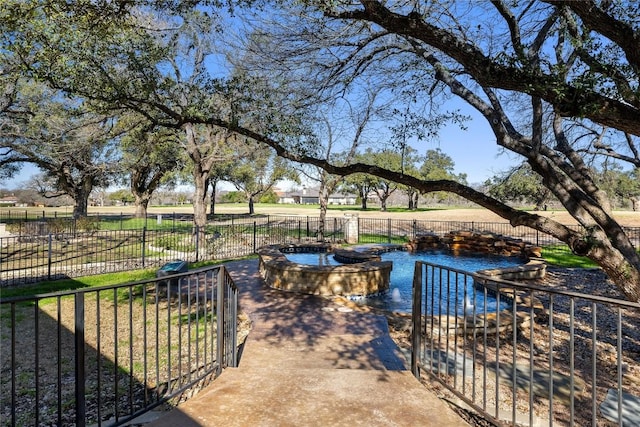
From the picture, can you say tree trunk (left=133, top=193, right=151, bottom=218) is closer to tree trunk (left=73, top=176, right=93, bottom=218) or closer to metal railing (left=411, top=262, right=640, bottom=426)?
tree trunk (left=73, top=176, right=93, bottom=218)

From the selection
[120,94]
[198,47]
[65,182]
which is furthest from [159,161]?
[120,94]

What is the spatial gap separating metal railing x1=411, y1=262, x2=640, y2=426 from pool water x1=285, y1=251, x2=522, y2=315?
33.6 inches

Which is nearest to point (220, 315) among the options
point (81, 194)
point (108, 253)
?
point (108, 253)

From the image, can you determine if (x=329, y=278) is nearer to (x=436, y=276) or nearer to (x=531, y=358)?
(x=436, y=276)

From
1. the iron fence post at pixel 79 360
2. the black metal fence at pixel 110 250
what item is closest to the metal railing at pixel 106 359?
the iron fence post at pixel 79 360

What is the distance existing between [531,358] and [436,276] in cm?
897

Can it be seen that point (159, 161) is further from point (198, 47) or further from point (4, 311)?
point (4, 311)

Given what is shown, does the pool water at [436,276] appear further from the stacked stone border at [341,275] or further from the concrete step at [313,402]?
the concrete step at [313,402]

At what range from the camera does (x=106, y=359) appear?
466 cm

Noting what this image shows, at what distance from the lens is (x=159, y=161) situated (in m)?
24.2

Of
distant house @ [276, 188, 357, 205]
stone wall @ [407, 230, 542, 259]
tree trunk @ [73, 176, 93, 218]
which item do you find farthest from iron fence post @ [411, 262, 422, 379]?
distant house @ [276, 188, 357, 205]

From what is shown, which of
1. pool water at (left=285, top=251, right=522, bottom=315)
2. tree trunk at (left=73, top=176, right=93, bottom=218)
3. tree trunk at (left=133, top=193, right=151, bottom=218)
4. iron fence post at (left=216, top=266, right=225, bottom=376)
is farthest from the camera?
tree trunk at (left=133, top=193, right=151, bottom=218)

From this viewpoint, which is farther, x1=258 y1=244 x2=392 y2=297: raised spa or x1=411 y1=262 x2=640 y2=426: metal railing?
x1=258 y1=244 x2=392 y2=297: raised spa

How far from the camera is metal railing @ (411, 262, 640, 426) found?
236 centimetres
